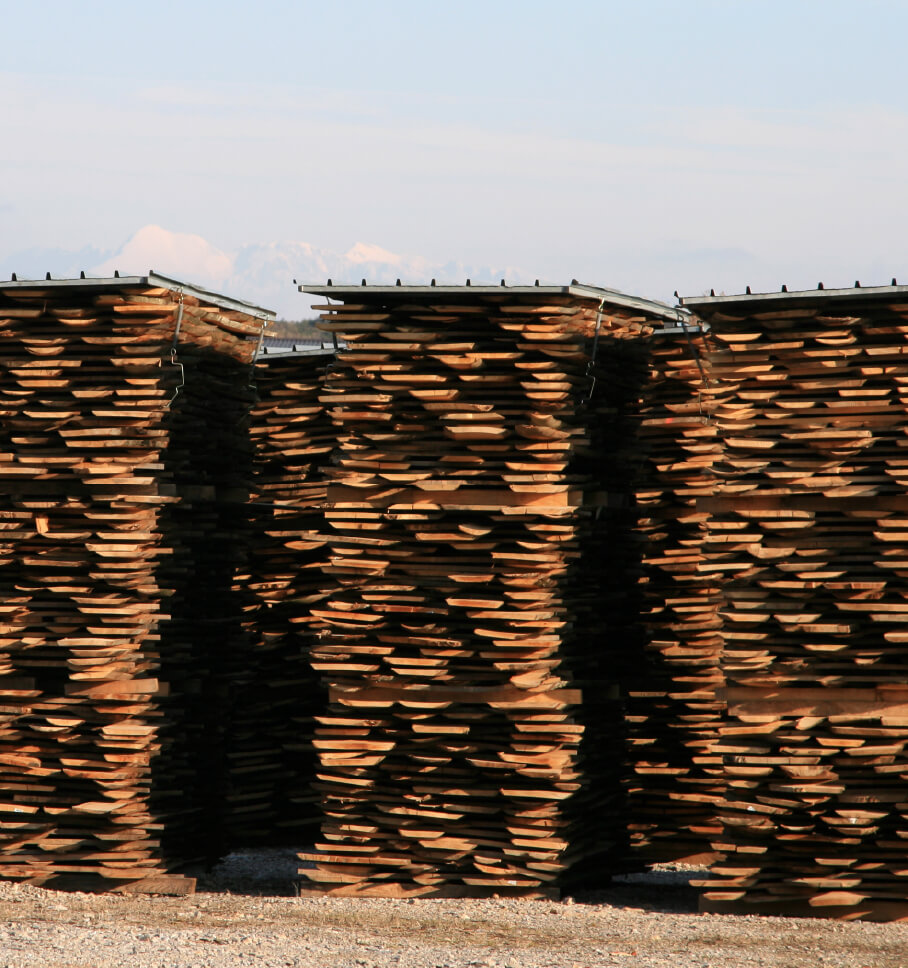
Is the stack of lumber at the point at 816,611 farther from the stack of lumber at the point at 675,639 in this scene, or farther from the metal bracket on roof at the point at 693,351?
the stack of lumber at the point at 675,639

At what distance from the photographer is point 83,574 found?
37.3ft

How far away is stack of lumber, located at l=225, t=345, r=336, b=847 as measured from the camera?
13.6 m

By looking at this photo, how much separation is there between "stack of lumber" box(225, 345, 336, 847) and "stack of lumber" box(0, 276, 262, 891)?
210 centimetres

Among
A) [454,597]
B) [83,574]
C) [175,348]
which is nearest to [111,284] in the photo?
[175,348]

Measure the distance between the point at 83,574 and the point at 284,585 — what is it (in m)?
2.93

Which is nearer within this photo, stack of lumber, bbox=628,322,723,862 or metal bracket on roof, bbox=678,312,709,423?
metal bracket on roof, bbox=678,312,709,423

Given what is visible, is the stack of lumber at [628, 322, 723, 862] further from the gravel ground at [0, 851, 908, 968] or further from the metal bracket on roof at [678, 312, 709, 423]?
the gravel ground at [0, 851, 908, 968]

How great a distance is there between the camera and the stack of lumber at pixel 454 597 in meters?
10.8

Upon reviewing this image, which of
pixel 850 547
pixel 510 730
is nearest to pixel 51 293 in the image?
pixel 510 730

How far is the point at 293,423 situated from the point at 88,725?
3.97 metres

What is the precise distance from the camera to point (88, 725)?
1127cm

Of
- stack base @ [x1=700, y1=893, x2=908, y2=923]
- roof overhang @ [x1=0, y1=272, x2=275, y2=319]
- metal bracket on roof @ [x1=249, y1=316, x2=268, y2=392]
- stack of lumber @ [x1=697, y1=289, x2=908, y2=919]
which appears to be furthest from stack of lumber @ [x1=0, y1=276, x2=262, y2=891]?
stack of lumber @ [x1=697, y1=289, x2=908, y2=919]

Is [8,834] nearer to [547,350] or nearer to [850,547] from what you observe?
[547,350]

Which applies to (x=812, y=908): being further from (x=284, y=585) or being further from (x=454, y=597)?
(x=284, y=585)
